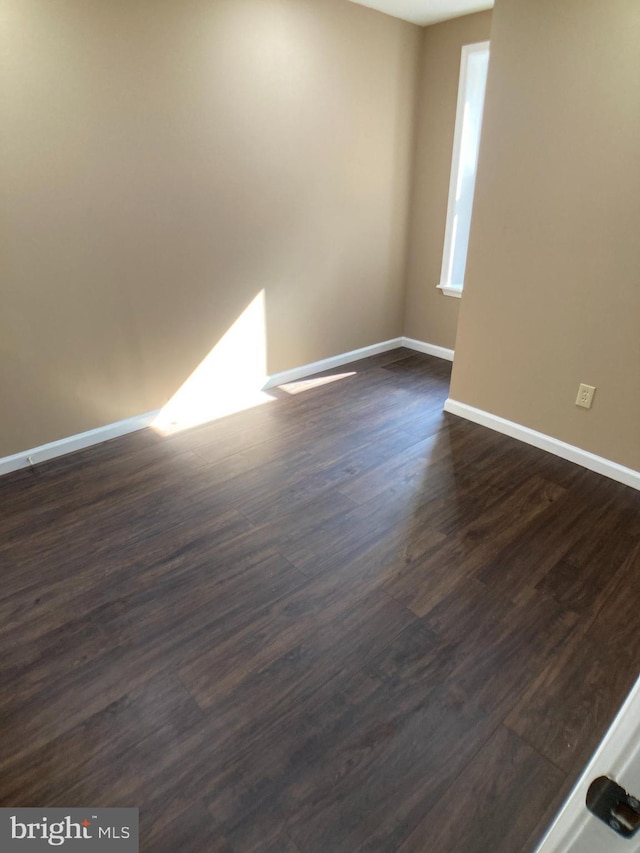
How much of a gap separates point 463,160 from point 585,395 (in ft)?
6.74

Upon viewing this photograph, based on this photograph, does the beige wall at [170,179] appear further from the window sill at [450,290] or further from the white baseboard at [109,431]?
the window sill at [450,290]

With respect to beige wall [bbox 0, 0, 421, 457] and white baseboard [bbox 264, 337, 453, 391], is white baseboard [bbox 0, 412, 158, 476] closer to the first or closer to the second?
beige wall [bbox 0, 0, 421, 457]

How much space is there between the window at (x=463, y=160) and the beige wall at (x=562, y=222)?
0.56 meters

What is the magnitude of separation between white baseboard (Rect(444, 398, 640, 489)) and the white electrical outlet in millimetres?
246

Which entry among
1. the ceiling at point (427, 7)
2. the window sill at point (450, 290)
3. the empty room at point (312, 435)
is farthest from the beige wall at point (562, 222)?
the window sill at point (450, 290)

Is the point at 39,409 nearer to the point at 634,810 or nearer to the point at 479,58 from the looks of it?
the point at 634,810

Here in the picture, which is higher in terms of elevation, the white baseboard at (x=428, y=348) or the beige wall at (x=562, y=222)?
the beige wall at (x=562, y=222)

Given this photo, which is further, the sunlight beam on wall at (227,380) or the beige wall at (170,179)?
the sunlight beam on wall at (227,380)

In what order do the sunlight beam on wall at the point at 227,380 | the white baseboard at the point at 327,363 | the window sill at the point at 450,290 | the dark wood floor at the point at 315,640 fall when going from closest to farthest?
the dark wood floor at the point at 315,640 → the sunlight beam on wall at the point at 227,380 → the white baseboard at the point at 327,363 → the window sill at the point at 450,290

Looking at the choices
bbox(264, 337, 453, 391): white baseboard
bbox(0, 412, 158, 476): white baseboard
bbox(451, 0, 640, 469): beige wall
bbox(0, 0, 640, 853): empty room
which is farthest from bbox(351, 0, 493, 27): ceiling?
bbox(0, 412, 158, 476): white baseboard

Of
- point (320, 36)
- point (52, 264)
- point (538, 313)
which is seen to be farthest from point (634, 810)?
point (320, 36)

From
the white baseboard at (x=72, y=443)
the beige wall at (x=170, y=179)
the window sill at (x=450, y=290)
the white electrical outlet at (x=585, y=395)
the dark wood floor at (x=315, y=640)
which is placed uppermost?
the beige wall at (x=170, y=179)

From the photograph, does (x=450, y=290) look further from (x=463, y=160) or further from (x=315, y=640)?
(x=315, y=640)

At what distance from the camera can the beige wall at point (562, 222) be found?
6.81 feet
